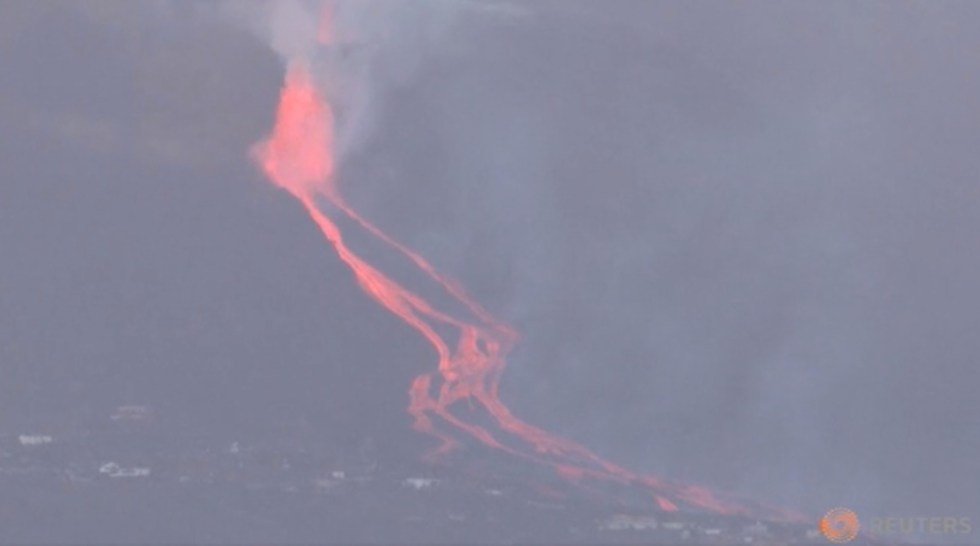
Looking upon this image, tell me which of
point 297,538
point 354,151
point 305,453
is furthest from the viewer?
point 354,151

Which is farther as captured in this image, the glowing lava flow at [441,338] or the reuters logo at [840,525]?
the glowing lava flow at [441,338]

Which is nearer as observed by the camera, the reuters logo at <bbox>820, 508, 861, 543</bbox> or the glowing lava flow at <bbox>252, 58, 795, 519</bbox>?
the reuters logo at <bbox>820, 508, 861, 543</bbox>

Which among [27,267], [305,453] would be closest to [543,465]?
[305,453]

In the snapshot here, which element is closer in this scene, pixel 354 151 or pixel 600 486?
pixel 600 486

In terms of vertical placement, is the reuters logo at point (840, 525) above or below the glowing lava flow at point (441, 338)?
below

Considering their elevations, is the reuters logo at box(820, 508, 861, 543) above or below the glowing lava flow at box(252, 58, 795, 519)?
below

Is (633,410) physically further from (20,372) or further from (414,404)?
(20,372)
